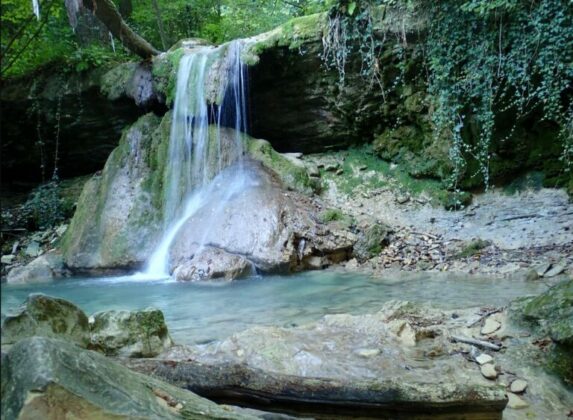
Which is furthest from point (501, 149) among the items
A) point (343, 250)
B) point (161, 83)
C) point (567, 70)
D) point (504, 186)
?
point (161, 83)

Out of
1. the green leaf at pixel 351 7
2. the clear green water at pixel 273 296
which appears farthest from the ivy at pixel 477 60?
the clear green water at pixel 273 296

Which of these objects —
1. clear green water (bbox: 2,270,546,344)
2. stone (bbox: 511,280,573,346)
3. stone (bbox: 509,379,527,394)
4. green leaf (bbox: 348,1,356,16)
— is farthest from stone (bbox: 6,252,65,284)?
stone (bbox: 509,379,527,394)

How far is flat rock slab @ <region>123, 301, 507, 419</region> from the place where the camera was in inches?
77.7

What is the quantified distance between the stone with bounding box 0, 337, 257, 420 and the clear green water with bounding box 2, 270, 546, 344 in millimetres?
1966

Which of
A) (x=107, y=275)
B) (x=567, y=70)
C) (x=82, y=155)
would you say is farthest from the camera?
(x=82, y=155)

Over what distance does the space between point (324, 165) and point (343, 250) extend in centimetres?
252

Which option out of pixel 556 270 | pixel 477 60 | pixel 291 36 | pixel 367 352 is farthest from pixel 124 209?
pixel 556 270

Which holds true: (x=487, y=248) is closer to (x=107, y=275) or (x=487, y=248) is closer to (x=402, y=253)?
(x=402, y=253)

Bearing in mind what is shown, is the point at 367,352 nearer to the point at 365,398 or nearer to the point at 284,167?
the point at 365,398

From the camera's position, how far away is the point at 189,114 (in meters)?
8.56

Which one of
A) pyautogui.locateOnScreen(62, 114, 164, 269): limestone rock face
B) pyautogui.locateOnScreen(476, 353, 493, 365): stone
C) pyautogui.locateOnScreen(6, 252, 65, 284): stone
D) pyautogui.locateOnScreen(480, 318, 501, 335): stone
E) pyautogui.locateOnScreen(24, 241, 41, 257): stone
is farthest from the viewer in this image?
pyautogui.locateOnScreen(24, 241, 41, 257): stone

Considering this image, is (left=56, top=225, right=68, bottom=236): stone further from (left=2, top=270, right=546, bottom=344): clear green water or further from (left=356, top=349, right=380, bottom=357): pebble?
(left=356, top=349, right=380, bottom=357): pebble

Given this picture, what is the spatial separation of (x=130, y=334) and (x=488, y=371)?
6.76ft

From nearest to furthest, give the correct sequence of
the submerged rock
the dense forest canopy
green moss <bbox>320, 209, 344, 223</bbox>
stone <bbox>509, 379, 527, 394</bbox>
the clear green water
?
stone <bbox>509, 379, 527, 394</bbox>
the clear green water
the submerged rock
green moss <bbox>320, 209, 344, 223</bbox>
the dense forest canopy
